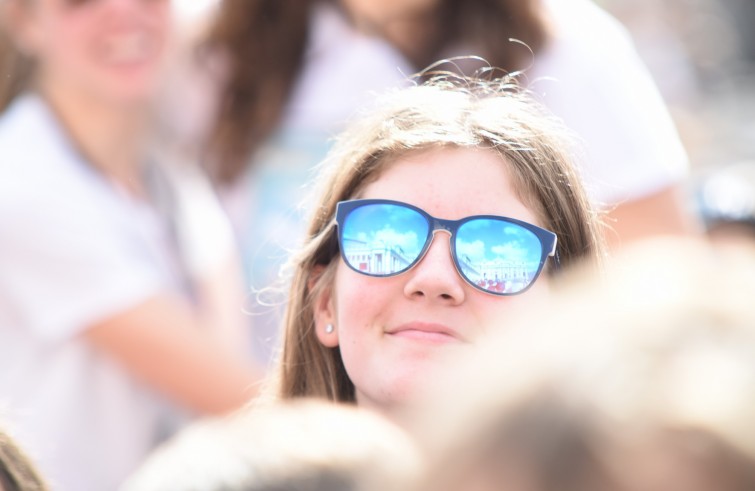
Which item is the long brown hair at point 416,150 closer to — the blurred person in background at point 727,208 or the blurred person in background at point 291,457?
the blurred person in background at point 291,457

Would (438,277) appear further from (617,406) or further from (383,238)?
(617,406)

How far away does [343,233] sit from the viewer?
174cm

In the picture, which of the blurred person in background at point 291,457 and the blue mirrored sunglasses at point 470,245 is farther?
the blue mirrored sunglasses at point 470,245

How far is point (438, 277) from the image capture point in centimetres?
165

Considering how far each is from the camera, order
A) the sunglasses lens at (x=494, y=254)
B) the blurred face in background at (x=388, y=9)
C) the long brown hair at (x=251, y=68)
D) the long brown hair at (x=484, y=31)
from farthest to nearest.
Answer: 1. the long brown hair at (x=251, y=68)
2. the blurred face in background at (x=388, y=9)
3. the long brown hair at (x=484, y=31)
4. the sunglasses lens at (x=494, y=254)

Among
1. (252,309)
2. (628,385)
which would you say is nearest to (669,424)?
Result: (628,385)

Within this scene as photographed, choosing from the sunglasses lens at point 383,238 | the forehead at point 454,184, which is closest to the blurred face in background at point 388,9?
the forehead at point 454,184

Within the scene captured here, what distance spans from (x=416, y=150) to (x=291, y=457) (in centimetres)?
78

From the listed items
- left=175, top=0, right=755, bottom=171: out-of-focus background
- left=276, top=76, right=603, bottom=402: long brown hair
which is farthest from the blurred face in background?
left=175, top=0, right=755, bottom=171: out-of-focus background

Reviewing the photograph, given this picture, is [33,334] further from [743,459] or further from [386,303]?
[743,459]

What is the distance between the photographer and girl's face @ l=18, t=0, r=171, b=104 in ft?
9.70

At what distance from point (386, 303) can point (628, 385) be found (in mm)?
944

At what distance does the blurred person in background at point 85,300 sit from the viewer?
2723 mm

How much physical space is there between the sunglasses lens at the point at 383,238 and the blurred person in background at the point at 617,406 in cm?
81
